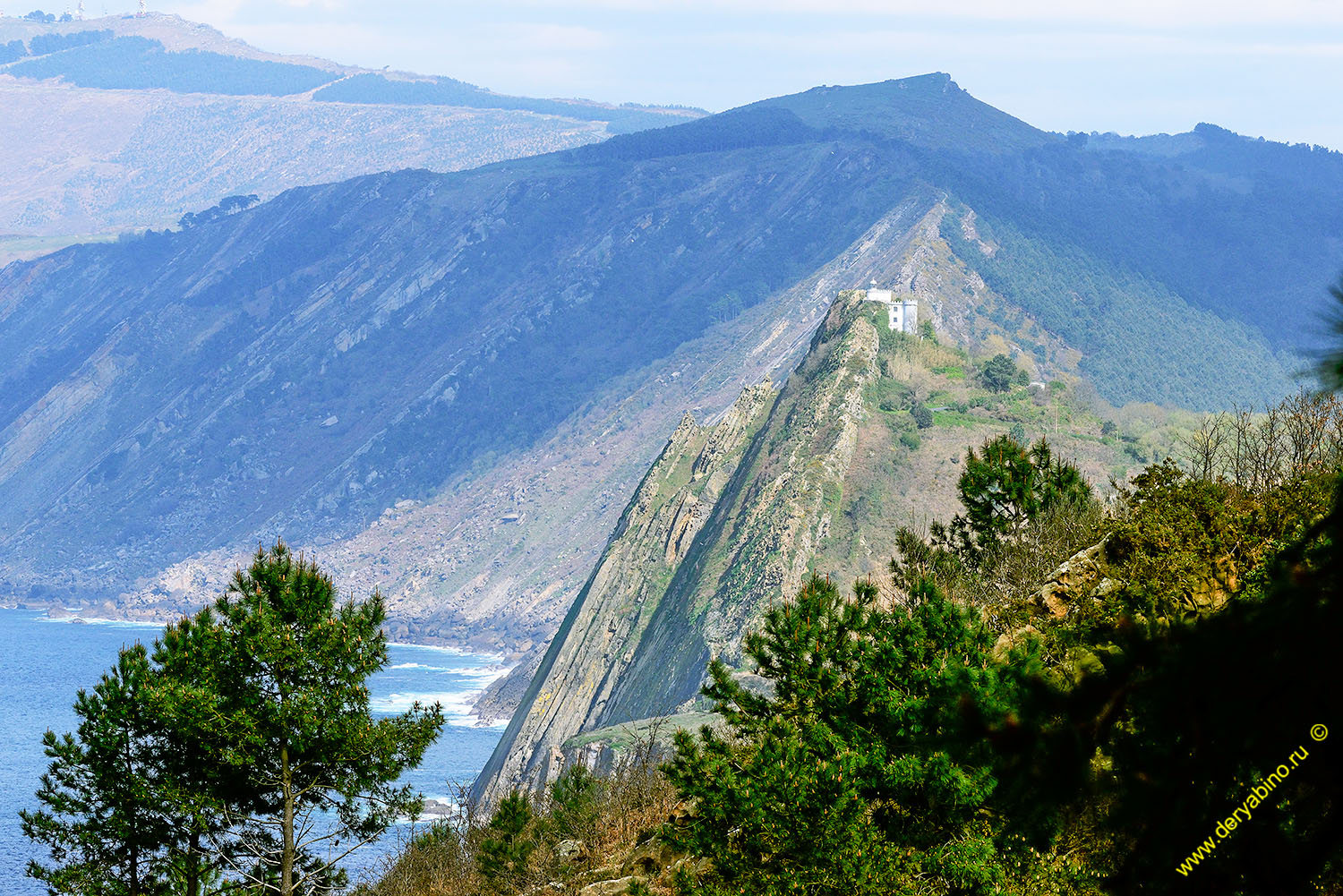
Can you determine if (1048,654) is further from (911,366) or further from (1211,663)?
(911,366)

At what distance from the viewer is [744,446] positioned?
284ft

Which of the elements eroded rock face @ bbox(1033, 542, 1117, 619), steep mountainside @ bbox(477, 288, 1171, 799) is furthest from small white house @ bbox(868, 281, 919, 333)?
eroded rock face @ bbox(1033, 542, 1117, 619)

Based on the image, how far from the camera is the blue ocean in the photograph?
7781 cm

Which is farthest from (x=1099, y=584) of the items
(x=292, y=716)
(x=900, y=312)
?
(x=900, y=312)

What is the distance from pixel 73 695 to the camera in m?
136

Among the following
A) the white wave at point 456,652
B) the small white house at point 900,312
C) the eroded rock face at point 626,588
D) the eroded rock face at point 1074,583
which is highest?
the small white house at point 900,312

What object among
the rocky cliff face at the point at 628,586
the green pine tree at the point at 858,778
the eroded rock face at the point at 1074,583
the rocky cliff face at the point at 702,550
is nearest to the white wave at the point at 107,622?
the rocky cliff face at the point at 628,586

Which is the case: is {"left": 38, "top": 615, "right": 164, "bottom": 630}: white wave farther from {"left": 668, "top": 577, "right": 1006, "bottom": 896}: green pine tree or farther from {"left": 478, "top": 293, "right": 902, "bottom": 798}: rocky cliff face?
{"left": 668, "top": 577, "right": 1006, "bottom": 896}: green pine tree

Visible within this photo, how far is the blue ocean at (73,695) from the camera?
77812mm

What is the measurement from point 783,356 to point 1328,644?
168 metres

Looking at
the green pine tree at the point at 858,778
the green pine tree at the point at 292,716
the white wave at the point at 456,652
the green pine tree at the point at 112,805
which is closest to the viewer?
the green pine tree at the point at 858,778

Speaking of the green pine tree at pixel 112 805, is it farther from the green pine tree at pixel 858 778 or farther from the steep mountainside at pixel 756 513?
the steep mountainside at pixel 756 513

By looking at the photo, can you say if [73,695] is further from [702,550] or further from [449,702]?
[702,550]

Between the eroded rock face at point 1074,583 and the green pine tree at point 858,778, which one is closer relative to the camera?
the green pine tree at point 858,778
